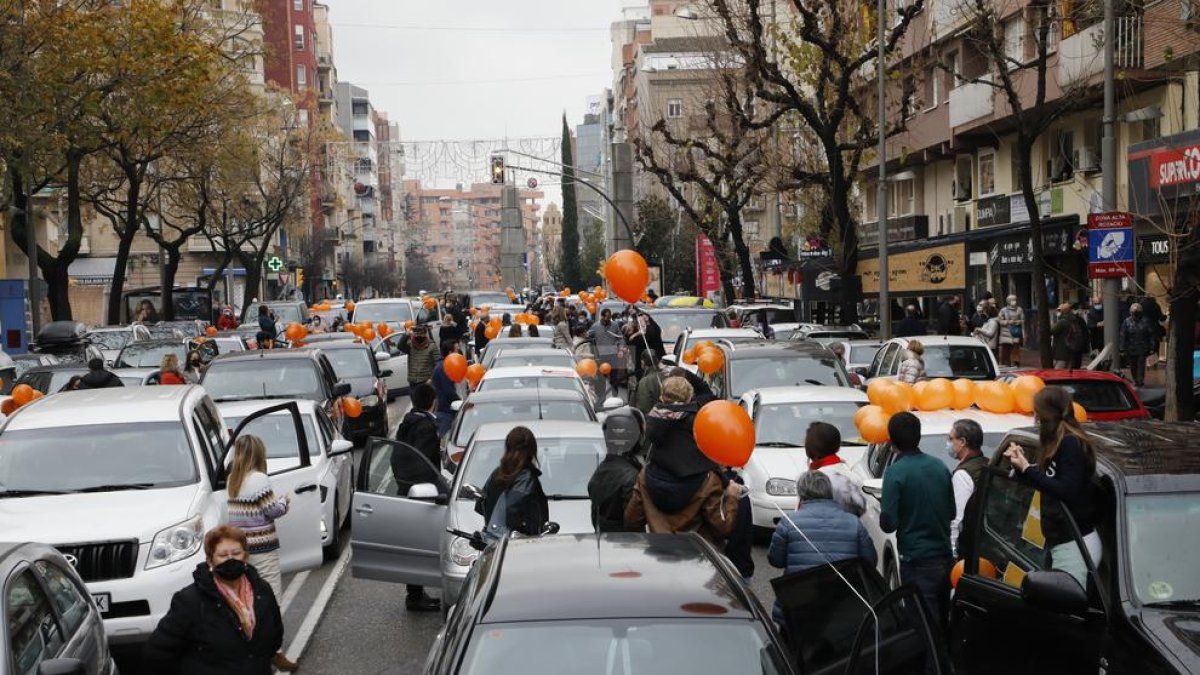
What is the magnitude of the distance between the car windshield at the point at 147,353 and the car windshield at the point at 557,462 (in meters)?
16.4

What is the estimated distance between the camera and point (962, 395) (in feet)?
40.1

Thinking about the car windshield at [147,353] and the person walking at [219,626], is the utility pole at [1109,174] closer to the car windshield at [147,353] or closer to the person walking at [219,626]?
the car windshield at [147,353]

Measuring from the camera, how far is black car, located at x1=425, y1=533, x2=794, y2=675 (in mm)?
4918

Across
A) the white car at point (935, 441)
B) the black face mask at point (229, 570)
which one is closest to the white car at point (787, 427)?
the white car at point (935, 441)

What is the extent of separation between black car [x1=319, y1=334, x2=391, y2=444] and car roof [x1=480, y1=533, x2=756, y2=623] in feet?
53.2

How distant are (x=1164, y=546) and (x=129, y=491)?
688cm

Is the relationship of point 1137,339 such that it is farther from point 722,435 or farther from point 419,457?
point 722,435

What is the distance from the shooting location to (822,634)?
682 cm

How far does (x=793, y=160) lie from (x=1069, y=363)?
48.1ft

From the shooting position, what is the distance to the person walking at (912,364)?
18203 millimetres

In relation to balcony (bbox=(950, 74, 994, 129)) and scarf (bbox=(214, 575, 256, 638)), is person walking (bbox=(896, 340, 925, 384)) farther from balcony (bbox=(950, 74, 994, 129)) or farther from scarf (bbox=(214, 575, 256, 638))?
balcony (bbox=(950, 74, 994, 129))

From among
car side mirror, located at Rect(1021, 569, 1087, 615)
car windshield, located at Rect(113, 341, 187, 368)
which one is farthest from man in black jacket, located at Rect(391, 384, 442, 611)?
car windshield, located at Rect(113, 341, 187, 368)

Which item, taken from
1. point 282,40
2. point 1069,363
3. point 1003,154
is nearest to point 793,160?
point 1003,154

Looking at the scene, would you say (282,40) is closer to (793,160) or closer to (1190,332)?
(793,160)
